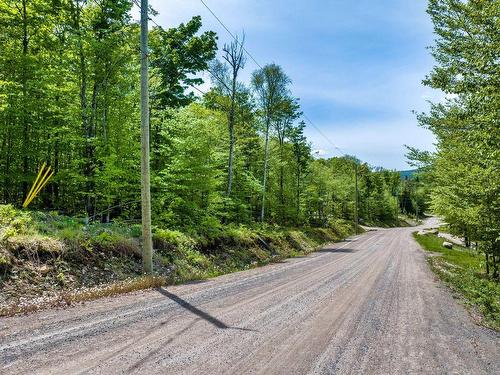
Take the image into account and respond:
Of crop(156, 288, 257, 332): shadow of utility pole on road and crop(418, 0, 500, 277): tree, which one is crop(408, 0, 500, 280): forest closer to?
crop(418, 0, 500, 277): tree

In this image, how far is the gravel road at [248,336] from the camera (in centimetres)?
457

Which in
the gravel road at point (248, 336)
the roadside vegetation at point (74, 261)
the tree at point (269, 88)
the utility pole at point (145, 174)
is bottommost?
the gravel road at point (248, 336)

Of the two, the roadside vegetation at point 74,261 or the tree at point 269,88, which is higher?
the tree at point 269,88

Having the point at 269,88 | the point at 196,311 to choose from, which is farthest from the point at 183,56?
the point at 196,311

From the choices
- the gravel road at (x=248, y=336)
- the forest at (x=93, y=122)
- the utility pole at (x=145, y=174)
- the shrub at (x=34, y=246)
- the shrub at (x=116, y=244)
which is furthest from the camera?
the forest at (x=93, y=122)

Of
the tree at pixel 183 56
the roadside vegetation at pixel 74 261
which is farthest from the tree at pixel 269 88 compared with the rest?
the roadside vegetation at pixel 74 261

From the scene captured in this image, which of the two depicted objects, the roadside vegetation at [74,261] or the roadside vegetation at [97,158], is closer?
the roadside vegetation at [74,261]

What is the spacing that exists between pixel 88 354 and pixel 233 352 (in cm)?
193

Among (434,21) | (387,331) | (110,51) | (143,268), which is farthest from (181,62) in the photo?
(387,331)

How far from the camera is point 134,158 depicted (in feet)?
50.2

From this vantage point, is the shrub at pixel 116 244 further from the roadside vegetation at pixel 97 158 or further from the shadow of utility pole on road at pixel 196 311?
the shadow of utility pole on road at pixel 196 311

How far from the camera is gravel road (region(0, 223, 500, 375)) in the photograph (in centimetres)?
A: 457

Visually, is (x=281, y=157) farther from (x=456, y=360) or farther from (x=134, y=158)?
(x=456, y=360)

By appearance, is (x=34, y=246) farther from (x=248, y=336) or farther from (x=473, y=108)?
(x=473, y=108)
